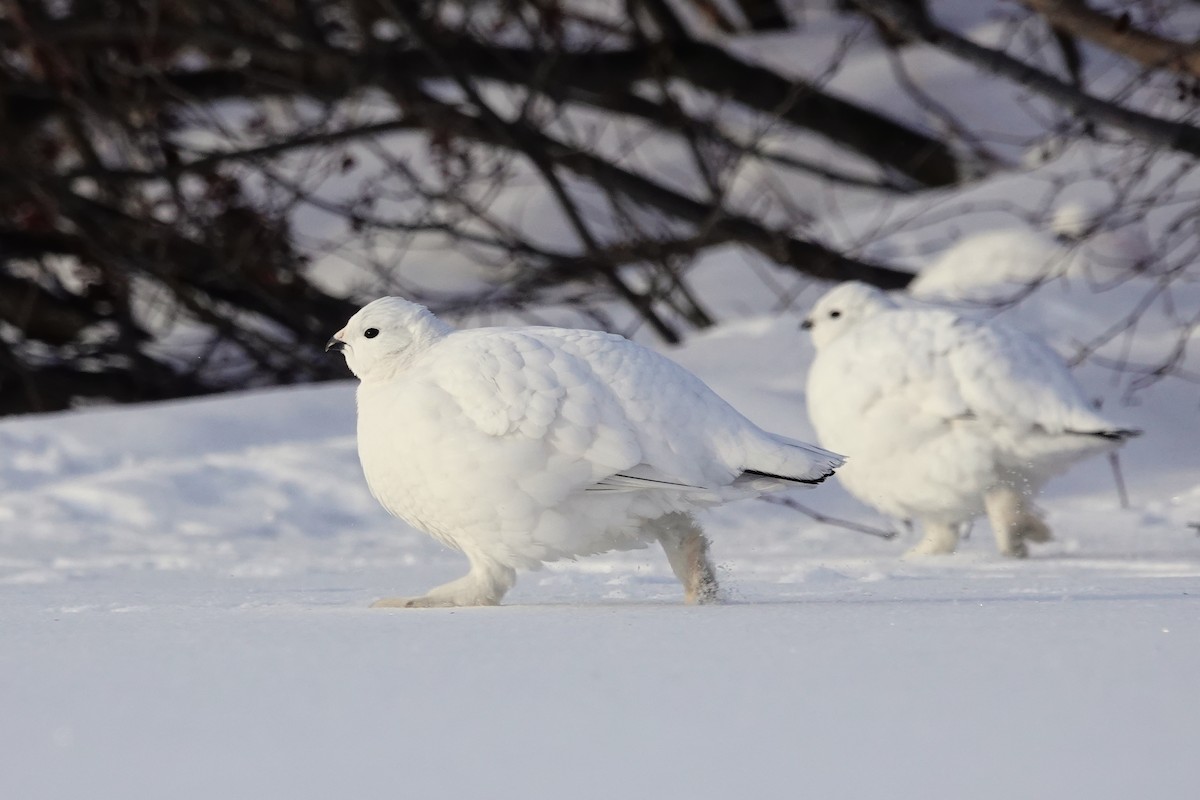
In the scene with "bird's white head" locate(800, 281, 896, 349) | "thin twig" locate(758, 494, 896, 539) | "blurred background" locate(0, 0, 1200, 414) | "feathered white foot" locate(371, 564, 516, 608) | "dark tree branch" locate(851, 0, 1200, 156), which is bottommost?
"feathered white foot" locate(371, 564, 516, 608)

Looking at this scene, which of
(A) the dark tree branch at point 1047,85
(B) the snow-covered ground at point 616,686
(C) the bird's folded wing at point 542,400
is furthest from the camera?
(A) the dark tree branch at point 1047,85

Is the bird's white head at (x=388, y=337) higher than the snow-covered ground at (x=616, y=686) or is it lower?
higher

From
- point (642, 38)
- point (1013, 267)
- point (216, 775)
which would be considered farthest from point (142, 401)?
point (216, 775)

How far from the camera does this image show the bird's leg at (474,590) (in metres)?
2.88

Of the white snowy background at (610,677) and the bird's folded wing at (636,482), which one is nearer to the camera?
the white snowy background at (610,677)

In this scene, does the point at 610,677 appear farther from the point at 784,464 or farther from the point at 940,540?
the point at 940,540

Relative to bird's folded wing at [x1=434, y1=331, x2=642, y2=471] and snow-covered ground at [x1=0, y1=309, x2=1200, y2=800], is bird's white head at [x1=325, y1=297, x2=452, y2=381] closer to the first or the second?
bird's folded wing at [x1=434, y1=331, x2=642, y2=471]

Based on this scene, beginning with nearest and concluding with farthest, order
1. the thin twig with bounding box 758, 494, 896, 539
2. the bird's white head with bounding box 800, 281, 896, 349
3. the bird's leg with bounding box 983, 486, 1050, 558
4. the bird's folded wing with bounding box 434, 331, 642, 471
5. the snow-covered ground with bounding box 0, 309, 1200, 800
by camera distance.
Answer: the snow-covered ground with bounding box 0, 309, 1200, 800, the bird's folded wing with bounding box 434, 331, 642, 471, the bird's leg with bounding box 983, 486, 1050, 558, the bird's white head with bounding box 800, 281, 896, 349, the thin twig with bounding box 758, 494, 896, 539

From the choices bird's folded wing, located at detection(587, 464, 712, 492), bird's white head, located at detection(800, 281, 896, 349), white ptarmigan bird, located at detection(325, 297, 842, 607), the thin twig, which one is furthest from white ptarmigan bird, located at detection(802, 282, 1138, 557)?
A: bird's folded wing, located at detection(587, 464, 712, 492)

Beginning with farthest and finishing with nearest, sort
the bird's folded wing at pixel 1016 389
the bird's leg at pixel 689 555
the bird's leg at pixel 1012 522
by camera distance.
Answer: the bird's leg at pixel 1012 522, the bird's folded wing at pixel 1016 389, the bird's leg at pixel 689 555

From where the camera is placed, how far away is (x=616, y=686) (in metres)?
1.91

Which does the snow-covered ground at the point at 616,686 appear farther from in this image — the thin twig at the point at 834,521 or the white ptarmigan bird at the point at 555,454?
the thin twig at the point at 834,521

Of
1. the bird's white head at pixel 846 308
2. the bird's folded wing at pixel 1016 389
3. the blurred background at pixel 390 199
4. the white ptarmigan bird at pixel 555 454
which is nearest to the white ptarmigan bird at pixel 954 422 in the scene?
the bird's folded wing at pixel 1016 389

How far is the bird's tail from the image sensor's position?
275cm
